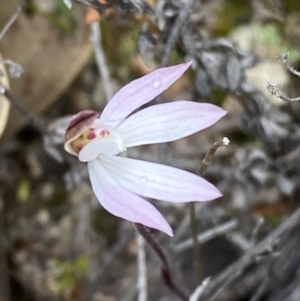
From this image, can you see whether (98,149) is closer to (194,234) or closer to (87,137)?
(87,137)

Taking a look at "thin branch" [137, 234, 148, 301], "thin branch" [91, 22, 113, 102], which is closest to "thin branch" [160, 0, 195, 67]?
"thin branch" [91, 22, 113, 102]

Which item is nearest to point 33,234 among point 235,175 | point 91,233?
point 91,233

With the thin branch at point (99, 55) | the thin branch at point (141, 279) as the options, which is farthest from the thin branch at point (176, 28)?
the thin branch at point (141, 279)

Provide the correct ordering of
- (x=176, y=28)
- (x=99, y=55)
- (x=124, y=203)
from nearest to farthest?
(x=124, y=203), (x=176, y=28), (x=99, y=55)

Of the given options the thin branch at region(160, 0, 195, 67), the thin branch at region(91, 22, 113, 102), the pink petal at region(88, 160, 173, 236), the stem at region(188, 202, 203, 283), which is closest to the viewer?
the pink petal at region(88, 160, 173, 236)

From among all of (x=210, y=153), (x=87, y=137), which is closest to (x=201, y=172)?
(x=210, y=153)

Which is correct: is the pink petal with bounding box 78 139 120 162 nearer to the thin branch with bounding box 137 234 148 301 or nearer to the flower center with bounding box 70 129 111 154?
the flower center with bounding box 70 129 111 154

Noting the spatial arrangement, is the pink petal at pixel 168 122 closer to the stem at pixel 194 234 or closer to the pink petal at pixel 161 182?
the pink petal at pixel 161 182
